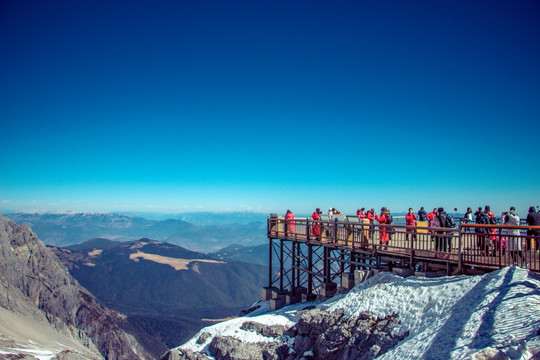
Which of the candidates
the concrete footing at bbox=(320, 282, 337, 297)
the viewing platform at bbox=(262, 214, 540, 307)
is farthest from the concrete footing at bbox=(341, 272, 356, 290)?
the concrete footing at bbox=(320, 282, 337, 297)

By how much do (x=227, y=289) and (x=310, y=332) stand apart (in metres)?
152

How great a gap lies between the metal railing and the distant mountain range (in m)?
78.5

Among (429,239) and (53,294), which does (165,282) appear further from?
(429,239)

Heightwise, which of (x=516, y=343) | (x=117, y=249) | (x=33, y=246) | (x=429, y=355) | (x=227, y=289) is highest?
(x=516, y=343)

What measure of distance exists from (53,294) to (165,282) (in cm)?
9440

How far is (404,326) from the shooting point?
10.9 metres

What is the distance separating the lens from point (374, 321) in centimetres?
1190

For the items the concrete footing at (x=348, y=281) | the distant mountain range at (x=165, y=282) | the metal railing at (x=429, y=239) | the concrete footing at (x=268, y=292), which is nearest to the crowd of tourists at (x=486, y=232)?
the metal railing at (x=429, y=239)

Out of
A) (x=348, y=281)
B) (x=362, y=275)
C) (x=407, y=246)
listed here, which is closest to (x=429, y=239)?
(x=407, y=246)

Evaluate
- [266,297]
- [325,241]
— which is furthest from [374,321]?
[266,297]

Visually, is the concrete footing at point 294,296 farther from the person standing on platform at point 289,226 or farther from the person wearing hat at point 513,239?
the person wearing hat at point 513,239

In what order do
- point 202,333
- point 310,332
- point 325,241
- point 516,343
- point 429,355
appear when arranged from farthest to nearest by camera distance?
point 325,241 < point 202,333 < point 310,332 < point 429,355 < point 516,343

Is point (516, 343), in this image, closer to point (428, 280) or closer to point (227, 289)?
point (428, 280)

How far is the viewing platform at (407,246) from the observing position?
11.3 meters
